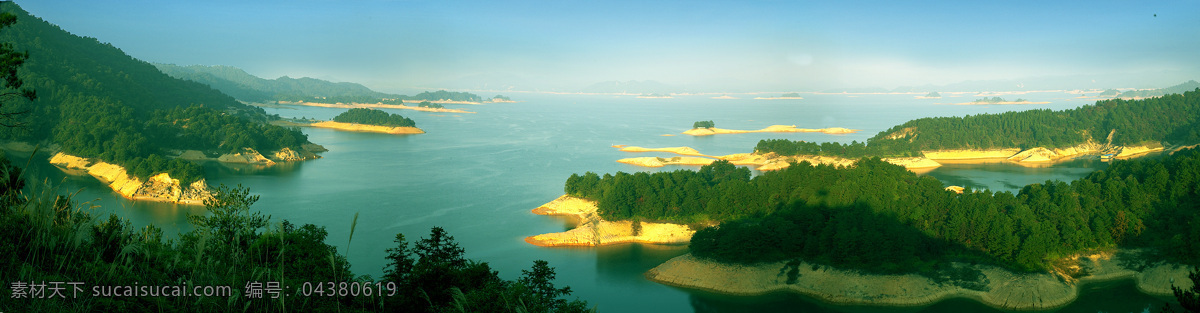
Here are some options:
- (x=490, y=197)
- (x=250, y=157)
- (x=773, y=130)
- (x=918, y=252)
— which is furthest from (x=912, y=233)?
(x=773, y=130)

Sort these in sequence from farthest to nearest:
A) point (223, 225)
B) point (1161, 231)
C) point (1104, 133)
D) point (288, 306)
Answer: point (1104, 133) < point (1161, 231) < point (223, 225) < point (288, 306)

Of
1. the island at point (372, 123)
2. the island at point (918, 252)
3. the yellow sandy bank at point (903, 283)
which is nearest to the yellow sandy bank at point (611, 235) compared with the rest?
the island at point (918, 252)

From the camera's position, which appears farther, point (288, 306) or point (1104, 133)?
point (1104, 133)

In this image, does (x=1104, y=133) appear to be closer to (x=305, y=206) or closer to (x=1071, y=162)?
(x=1071, y=162)

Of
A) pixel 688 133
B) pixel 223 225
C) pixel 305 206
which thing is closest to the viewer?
pixel 223 225

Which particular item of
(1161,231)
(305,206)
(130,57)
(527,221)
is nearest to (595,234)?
(527,221)

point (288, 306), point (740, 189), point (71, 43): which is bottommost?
point (740, 189)

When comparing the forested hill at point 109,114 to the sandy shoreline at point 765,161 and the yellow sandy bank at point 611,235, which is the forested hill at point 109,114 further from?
the sandy shoreline at point 765,161

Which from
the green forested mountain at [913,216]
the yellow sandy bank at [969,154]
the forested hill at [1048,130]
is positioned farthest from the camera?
the yellow sandy bank at [969,154]
